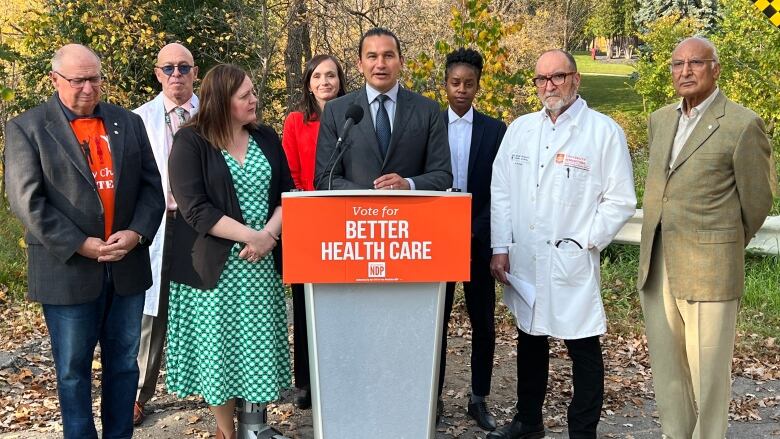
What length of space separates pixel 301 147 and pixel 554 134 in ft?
5.84

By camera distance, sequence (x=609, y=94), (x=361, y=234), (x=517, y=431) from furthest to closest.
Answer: (x=609, y=94) → (x=517, y=431) → (x=361, y=234)

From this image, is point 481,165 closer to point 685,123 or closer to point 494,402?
point 685,123

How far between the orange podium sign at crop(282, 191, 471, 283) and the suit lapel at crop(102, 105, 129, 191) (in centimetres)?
130

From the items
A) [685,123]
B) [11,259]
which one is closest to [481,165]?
[685,123]

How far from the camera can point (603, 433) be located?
5586 mm

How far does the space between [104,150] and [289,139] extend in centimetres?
147

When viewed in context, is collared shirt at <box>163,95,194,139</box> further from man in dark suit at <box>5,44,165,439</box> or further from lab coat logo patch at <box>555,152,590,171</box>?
lab coat logo patch at <box>555,152,590,171</box>

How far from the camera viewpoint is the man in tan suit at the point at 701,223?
442cm

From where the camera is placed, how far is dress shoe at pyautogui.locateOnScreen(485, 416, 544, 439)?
17.1 feet

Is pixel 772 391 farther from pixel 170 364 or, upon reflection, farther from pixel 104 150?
pixel 104 150

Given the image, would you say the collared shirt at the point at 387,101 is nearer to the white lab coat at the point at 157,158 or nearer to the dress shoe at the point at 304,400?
the white lab coat at the point at 157,158

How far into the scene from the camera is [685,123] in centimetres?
464

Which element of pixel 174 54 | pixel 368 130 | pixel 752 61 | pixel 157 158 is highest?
pixel 752 61

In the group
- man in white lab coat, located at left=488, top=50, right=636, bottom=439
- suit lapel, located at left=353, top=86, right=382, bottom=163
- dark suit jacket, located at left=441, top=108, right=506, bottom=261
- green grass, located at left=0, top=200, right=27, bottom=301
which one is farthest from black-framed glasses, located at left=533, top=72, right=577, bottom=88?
green grass, located at left=0, top=200, right=27, bottom=301
